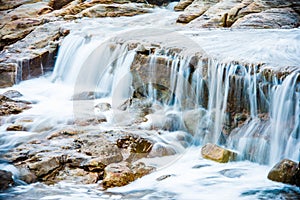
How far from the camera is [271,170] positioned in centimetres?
495

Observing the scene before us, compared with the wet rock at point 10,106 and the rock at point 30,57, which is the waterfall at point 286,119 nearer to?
the wet rock at point 10,106

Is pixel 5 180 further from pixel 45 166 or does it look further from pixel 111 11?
pixel 111 11

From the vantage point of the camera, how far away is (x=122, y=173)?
496cm

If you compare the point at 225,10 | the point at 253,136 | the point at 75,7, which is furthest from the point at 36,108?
the point at 75,7

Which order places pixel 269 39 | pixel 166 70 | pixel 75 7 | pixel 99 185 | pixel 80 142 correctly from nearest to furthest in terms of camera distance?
pixel 99 185, pixel 80 142, pixel 166 70, pixel 269 39, pixel 75 7

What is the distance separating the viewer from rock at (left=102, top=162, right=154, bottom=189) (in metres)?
4.84

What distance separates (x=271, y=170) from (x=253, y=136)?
2.70 ft

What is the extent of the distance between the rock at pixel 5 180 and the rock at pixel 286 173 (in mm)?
3360

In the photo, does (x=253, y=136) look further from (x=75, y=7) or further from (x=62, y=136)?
(x=75, y=7)

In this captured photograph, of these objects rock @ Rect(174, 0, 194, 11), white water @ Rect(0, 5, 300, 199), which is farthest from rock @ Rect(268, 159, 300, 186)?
rock @ Rect(174, 0, 194, 11)

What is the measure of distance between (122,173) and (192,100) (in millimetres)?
2419

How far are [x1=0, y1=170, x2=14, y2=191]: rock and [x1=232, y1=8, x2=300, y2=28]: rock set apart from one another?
7246 mm

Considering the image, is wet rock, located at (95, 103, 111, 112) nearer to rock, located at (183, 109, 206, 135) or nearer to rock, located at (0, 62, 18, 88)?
rock, located at (183, 109, 206, 135)

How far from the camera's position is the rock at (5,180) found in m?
4.74
